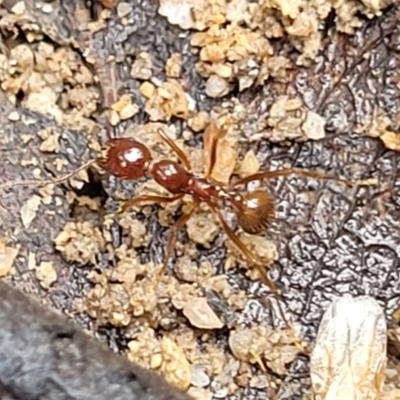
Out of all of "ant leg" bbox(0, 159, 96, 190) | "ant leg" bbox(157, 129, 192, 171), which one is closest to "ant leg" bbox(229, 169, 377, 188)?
"ant leg" bbox(157, 129, 192, 171)

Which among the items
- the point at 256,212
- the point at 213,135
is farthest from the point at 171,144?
the point at 256,212

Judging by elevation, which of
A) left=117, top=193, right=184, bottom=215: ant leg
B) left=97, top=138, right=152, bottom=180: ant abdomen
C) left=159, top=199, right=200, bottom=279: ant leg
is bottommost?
left=159, top=199, right=200, bottom=279: ant leg

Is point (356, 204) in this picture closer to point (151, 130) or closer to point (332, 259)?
point (332, 259)

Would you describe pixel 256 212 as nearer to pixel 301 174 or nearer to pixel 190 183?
pixel 301 174

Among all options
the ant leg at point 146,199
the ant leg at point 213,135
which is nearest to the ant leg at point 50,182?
the ant leg at point 146,199

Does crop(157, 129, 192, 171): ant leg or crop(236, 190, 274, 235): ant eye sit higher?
crop(157, 129, 192, 171): ant leg

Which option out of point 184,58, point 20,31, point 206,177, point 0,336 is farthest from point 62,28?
point 0,336

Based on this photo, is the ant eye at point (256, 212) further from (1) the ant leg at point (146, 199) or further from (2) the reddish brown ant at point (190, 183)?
(1) the ant leg at point (146, 199)

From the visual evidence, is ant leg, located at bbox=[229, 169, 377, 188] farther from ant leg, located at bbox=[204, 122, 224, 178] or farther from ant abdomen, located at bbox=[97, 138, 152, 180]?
ant abdomen, located at bbox=[97, 138, 152, 180]
